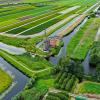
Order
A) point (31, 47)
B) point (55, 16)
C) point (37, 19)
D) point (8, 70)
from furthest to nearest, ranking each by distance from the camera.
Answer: point (55, 16) → point (37, 19) → point (31, 47) → point (8, 70)

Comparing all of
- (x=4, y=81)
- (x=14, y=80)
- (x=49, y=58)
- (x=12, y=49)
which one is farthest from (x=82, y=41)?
(x=4, y=81)

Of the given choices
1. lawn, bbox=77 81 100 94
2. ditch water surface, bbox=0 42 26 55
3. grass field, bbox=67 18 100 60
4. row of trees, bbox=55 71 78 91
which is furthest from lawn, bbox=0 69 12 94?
grass field, bbox=67 18 100 60

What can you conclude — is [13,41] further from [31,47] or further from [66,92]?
[66,92]

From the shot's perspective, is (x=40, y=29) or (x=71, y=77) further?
(x=40, y=29)

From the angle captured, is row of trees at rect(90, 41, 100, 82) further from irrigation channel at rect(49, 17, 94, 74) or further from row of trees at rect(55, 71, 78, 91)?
row of trees at rect(55, 71, 78, 91)

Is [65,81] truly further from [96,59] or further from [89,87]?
[96,59]

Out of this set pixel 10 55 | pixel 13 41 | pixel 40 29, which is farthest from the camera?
pixel 40 29

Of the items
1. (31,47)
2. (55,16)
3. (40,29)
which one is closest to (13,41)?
(31,47)
